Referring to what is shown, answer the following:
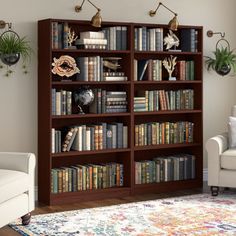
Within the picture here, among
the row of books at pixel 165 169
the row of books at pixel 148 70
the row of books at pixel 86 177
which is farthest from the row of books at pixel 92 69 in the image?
the row of books at pixel 165 169

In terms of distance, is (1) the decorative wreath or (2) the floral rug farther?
(1) the decorative wreath

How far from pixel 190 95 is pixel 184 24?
84 centimetres

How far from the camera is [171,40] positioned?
6.64 meters

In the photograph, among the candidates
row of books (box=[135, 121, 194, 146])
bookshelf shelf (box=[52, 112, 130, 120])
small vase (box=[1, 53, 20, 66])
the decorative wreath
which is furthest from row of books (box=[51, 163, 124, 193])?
small vase (box=[1, 53, 20, 66])

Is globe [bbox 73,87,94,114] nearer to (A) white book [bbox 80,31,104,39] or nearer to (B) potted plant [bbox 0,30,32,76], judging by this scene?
(A) white book [bbox 80,31,104,39]

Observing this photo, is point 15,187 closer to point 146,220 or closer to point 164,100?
point 146,220

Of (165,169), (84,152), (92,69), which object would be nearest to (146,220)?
(84,152)

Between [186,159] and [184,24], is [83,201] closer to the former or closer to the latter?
[186,159]

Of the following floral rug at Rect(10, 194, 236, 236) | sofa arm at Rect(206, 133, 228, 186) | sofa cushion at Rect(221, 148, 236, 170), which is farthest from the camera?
sofa arm at Rect(206, 133, 228, 186)

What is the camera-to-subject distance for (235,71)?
23.8 ft

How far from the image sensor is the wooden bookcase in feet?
19.6

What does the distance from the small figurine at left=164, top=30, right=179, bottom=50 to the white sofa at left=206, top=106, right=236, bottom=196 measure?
115 centimetres

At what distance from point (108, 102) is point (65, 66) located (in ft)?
1.94

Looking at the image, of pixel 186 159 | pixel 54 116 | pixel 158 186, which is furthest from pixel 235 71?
pixel 54 116
